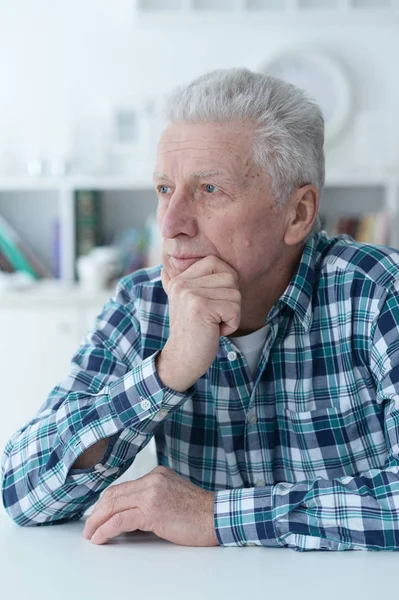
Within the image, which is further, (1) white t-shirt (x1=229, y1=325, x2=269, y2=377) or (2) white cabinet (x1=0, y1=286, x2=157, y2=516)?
(2) white cabinet (x1=0, y1=286, x2=157, y2=516)

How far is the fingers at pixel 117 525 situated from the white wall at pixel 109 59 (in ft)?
9.24

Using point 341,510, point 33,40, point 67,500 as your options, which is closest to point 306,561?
point 341,510

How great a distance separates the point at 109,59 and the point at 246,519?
3.08 metres

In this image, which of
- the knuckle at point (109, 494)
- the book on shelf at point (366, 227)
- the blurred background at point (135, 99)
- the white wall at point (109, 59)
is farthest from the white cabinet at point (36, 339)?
A: the knuckle at point (109, 494)

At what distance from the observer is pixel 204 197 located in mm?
1420

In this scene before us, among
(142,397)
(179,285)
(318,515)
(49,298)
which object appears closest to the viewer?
(318,515)

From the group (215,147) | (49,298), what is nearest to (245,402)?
(215,147)

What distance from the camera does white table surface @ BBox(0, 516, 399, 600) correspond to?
926 millimetres

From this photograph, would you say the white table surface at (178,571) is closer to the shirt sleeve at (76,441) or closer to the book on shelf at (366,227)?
the shirt sleeve at (76,441)

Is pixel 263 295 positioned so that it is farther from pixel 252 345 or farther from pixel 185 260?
pixel 185 260

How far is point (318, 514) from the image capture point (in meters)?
1.11

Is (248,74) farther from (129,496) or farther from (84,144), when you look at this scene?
(84,144)

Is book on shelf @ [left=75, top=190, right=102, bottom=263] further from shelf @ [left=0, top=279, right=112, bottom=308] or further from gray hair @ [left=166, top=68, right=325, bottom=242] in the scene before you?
gray hair @ [left=166, top=68, right=325, bottom=242]

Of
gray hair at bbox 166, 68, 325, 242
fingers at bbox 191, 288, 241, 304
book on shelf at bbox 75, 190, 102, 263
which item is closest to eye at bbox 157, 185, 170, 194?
gray hair at bbox 166, 68, 325, 242
